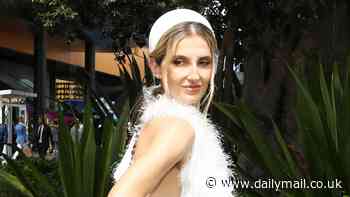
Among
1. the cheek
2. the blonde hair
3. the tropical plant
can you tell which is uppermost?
the blonde hair

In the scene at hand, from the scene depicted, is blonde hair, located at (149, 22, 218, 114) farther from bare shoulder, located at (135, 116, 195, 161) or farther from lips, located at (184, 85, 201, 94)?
bare shoulder, located at (135, 116, 195, 161)

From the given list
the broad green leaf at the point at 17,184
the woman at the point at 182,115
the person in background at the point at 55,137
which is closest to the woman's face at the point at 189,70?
the woman at the point at 182,115

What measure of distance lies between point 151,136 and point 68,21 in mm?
6450

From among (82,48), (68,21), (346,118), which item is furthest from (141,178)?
(82,48)

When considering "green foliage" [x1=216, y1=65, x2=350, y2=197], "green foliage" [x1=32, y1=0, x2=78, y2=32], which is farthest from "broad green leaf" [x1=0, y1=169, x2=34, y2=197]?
"green foliage" [x1=32, y1=0, x2=78, y2=32]

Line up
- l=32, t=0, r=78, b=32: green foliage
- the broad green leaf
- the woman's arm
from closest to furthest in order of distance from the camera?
the woman's arm → the broad green leaf → l=32, t=0, r=78, b=32: green foliage

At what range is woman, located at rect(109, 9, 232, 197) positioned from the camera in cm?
145

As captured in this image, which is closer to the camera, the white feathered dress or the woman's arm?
the woman's arm

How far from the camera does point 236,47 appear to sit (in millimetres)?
6996

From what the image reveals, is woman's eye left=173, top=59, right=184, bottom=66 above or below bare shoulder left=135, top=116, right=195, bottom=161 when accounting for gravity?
above

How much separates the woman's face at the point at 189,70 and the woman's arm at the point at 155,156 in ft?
0.36

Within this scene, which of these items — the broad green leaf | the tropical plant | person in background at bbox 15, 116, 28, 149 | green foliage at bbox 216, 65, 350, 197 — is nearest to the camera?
green foliage at bbox 216, 65, 350, 197

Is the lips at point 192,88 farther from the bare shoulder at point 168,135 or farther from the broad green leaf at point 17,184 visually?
the broad green leaf at point 17,184

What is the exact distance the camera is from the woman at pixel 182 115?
4.75 ft
